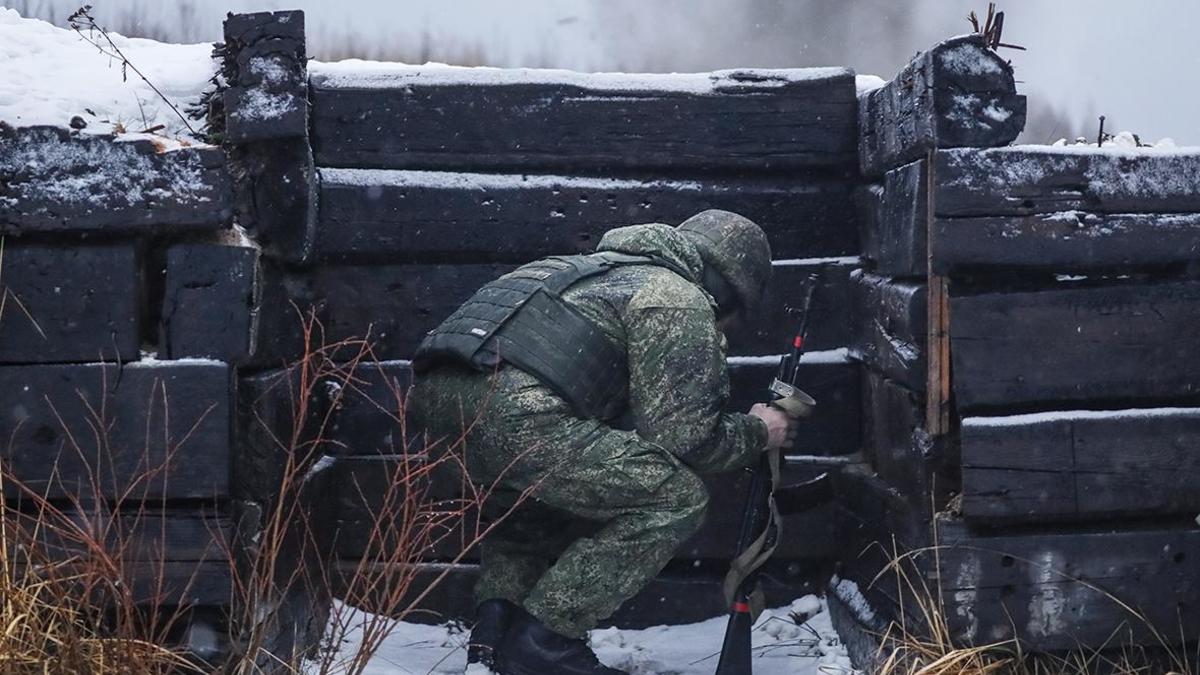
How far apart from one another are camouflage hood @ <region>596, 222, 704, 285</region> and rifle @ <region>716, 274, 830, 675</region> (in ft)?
1.59

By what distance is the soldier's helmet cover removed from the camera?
3525mm

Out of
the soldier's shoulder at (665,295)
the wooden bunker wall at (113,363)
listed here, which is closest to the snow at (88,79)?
the wooden bunker wall at (113,363)

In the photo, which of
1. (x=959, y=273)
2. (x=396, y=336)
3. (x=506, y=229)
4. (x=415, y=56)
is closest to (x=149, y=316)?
(x=396, y=336)

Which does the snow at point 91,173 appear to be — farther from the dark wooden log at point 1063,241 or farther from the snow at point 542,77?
the dark wooden log at point 1063,241

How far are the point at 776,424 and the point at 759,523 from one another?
0.37 m

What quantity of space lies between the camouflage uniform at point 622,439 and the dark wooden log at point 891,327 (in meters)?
0.59

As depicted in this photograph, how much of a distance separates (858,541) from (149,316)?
2556mm

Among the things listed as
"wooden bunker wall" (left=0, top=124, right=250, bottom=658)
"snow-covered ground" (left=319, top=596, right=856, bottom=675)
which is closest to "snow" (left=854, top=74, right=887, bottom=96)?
"snow-covered ground" (left=319, top=596, right=856, bottom=675)

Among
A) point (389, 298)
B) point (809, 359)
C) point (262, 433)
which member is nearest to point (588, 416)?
point (262, 433)

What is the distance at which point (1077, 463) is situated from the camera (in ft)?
10.4

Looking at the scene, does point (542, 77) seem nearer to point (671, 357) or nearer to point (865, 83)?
point (865, 83)

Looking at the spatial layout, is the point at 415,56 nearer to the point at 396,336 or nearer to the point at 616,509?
the point at 396,336

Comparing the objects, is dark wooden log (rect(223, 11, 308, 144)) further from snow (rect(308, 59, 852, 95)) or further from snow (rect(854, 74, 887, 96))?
snow (rect(854, 74, 887, 96))

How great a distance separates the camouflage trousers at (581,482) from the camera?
10.5 feet
